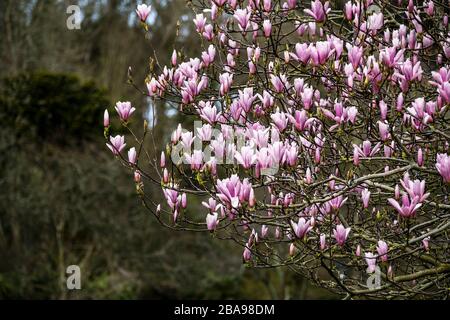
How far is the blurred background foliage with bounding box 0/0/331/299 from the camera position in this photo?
10.2 m

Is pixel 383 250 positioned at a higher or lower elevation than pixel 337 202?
lower

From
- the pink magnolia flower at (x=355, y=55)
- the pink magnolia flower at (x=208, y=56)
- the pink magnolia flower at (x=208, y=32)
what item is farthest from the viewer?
the pink magnolia flower at (x=208, y=32)

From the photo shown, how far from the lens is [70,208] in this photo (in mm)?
11148

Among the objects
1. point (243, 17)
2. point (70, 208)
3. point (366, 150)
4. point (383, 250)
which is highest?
point (70, 208)

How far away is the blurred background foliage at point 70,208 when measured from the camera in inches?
403

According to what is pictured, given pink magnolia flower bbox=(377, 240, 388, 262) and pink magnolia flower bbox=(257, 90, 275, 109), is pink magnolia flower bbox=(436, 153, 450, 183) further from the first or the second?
pink magnolia flower bbox=(257, 90, 275, 109)

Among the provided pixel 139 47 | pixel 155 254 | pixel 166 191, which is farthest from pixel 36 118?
pixel 166 191

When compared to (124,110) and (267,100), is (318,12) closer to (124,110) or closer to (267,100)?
(267,100)

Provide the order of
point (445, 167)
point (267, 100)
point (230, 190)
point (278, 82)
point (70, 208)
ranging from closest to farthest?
point (445, 167) → point (230, 190) → point (278, 82) → point (267, 100) → point (70, 208)

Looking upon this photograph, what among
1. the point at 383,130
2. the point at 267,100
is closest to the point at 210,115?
the point at 267,100

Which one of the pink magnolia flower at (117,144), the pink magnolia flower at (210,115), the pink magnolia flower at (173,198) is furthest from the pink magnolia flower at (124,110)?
the pink magnolia flower at (173,198)

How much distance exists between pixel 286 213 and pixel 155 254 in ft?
29.6

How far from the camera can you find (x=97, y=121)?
10.4 meters

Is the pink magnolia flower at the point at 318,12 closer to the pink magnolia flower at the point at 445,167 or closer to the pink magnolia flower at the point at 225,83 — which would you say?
the pink magnolia flower at the point at 225,83
